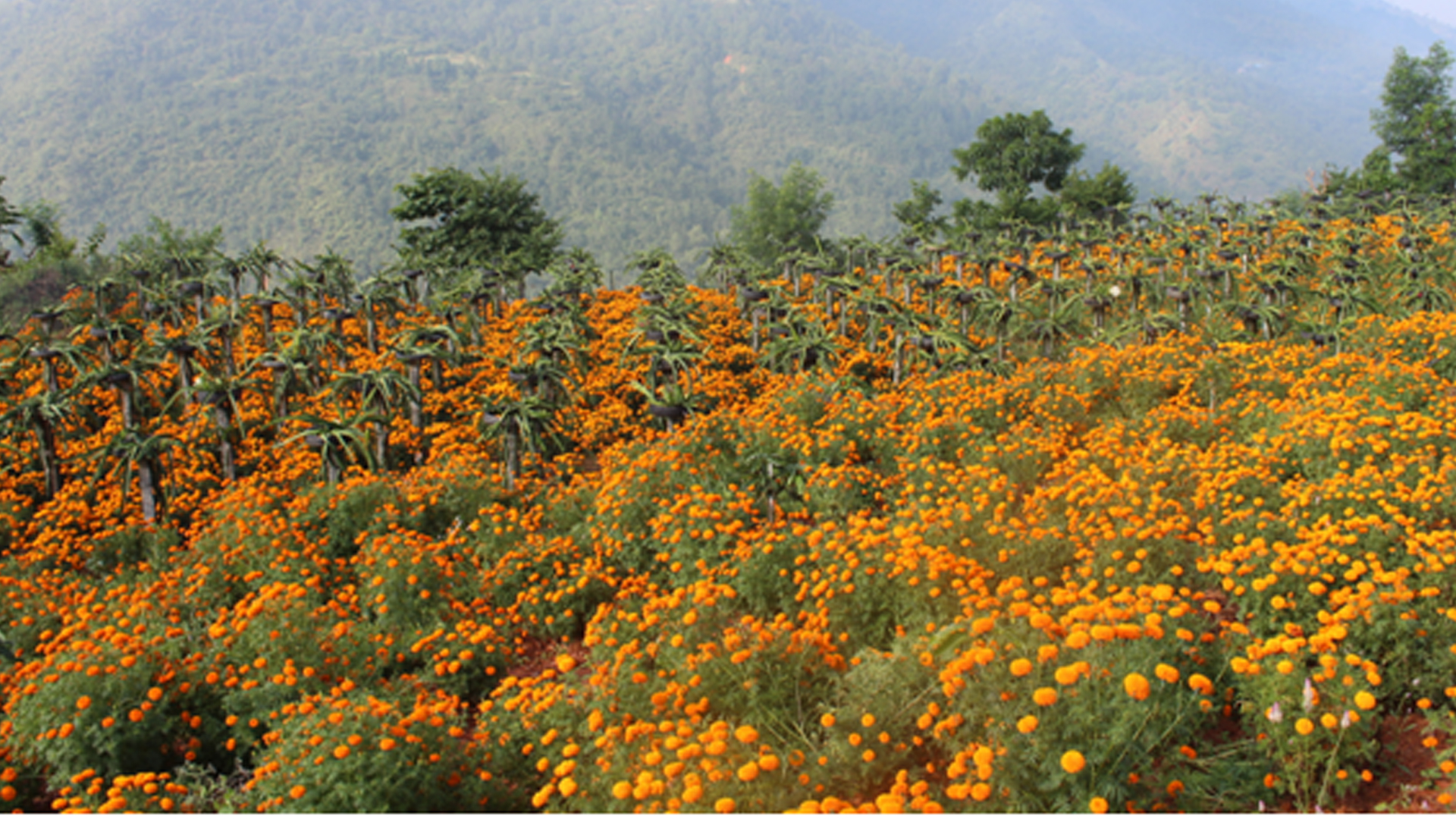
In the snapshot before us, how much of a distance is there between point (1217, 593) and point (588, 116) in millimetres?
140568

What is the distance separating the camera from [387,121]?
128625 mm

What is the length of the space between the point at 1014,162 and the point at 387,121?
406ft

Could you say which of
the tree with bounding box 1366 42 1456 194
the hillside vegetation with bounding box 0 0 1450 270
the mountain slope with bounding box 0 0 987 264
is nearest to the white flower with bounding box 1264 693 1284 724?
the tree with bounding box 1366 42 1456 194

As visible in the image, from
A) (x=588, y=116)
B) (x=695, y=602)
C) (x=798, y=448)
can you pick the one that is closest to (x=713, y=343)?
(x=798, y=448)

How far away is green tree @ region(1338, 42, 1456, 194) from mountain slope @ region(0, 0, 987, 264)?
63975 millimetres

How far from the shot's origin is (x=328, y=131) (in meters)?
114

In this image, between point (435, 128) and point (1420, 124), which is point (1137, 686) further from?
point (435, 128)

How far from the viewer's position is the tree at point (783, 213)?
136 ft

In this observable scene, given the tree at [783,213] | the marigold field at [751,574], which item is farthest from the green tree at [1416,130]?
the tree at [783,213]

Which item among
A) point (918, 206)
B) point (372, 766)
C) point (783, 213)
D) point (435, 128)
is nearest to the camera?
point (372, 766)

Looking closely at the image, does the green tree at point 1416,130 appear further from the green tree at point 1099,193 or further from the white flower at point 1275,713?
the white flower at point 1275,713

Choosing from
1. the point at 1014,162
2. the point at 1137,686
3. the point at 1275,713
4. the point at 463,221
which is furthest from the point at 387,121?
the point at 1275,713

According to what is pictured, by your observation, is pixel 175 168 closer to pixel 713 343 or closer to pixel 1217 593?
pixel 713 343

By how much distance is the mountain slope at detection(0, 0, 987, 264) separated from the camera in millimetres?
91750
